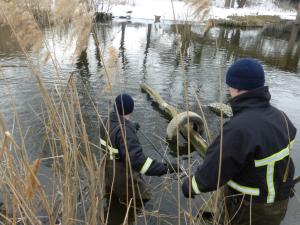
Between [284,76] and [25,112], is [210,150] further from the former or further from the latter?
[284,76]

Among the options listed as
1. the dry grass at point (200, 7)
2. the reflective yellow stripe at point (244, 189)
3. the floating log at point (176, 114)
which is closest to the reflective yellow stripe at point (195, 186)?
the reflective yellow stripe at point (244, 189)

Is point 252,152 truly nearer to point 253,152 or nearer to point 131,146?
point 253,152

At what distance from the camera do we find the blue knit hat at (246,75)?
2.17 metres

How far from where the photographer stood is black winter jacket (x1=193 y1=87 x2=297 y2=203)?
207cm

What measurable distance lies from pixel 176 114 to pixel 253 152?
8.08 ft

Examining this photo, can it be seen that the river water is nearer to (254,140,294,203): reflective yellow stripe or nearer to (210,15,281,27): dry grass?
(254,140,294,203): reflective yellow stripe

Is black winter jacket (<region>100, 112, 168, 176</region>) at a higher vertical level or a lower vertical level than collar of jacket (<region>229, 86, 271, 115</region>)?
lower

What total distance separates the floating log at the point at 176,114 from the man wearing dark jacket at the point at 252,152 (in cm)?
227

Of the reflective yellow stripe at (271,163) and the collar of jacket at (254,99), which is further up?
the collar of jacket at (254,99)

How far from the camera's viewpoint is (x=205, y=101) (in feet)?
27.1

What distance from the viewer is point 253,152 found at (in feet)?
6.80

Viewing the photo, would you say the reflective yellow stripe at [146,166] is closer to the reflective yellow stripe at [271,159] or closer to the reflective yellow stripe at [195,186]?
the reflective yellow stripe at [195,186]

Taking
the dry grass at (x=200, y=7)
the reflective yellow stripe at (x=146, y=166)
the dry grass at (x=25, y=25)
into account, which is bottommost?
the reflective yellow stripe at (x=146, y=166)

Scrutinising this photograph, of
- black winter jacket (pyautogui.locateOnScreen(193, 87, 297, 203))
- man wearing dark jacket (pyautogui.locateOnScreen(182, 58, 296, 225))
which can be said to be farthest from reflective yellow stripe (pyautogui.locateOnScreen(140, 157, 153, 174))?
black winter jacket (pyautogui.locateOnScreen(193, 87, 297, 203))
